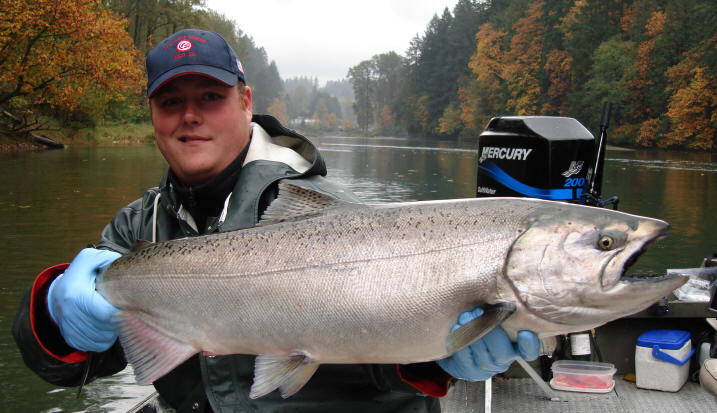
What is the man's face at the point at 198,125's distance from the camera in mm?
2795

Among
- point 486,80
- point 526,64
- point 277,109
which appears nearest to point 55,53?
point 526,64

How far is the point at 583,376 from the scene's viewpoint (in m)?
4.50

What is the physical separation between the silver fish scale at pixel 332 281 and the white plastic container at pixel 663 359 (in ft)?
9.26

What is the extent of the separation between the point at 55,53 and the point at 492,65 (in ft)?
167

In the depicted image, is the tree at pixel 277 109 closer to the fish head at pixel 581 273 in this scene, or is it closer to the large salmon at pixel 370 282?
the large salmon at pixel 370 282

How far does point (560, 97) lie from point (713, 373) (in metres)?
57.2

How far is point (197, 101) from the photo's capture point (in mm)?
2869

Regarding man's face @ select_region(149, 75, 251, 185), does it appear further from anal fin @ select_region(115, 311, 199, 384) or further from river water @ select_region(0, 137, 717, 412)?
river water @ select_region(0, 137, 717, 412)

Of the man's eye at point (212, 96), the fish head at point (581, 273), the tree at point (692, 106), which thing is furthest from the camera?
the tree at point (692, 106)

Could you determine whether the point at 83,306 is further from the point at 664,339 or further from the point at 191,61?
the point at 664,339

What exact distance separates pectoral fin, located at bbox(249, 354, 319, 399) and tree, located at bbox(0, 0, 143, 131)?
27.6 m

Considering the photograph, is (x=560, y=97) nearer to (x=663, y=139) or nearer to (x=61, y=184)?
(x=663, y=139)

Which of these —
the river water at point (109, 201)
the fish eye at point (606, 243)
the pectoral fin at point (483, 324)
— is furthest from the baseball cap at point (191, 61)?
the river water at point (109, 201)

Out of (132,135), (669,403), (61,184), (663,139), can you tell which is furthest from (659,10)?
(669,403)
